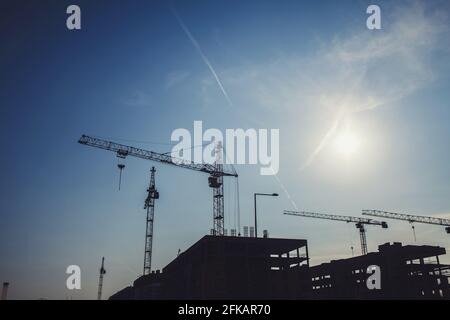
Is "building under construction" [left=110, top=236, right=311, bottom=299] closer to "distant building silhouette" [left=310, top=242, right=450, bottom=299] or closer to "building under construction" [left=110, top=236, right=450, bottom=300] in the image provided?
"building under construction" [left=110, top=236, right=450, bottom=300]

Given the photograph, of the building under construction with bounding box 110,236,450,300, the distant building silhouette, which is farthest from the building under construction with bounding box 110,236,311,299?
the distant building silhouette

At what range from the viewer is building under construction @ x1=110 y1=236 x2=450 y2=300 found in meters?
50.3

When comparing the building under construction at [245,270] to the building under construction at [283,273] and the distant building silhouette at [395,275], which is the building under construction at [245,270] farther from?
the distant building silhouette at [395,275]

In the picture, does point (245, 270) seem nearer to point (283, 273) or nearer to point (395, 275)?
point (283, 273)

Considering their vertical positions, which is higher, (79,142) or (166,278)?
(79,142)

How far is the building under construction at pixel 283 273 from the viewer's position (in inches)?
1980

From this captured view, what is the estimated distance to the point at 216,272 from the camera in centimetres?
4944

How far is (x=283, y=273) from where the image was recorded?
53688mm

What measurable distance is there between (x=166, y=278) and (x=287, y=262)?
33720mm

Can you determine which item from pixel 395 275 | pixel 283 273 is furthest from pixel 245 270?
pixel 395 275

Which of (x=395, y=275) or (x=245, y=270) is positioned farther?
(x=395, y=275)
